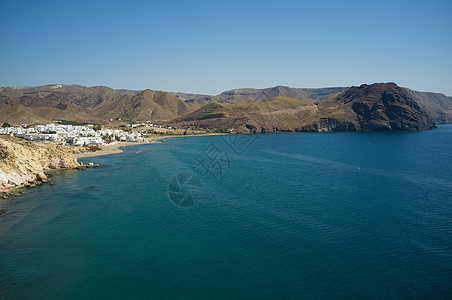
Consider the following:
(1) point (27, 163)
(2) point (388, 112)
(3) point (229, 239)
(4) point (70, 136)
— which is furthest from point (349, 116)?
(1) point (27, 163)

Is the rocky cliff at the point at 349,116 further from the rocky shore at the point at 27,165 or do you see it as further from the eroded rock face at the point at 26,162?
the eroded rock face at the point at 26,162

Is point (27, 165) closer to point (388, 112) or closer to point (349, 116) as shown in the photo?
point (349, 116)

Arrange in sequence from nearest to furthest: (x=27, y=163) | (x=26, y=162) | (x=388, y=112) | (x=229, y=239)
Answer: (x=229, y=239)
(x=26, y=162)
(x=27, y=163)
(x=388, y=112)

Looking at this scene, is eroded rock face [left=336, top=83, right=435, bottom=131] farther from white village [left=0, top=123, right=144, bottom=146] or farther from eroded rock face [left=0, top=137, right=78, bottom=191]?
eroded rock face [left=0, top=137, right=78, bottom=191]

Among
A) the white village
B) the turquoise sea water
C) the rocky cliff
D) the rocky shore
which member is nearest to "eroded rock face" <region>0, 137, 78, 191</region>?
the rocky shore

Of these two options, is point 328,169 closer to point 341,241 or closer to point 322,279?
point 341,241

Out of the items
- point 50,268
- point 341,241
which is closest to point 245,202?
point 341,241

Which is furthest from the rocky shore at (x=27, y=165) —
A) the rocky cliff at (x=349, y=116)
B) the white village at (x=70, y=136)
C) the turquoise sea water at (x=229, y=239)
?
the rocky cliff at (x=349, y=116)
